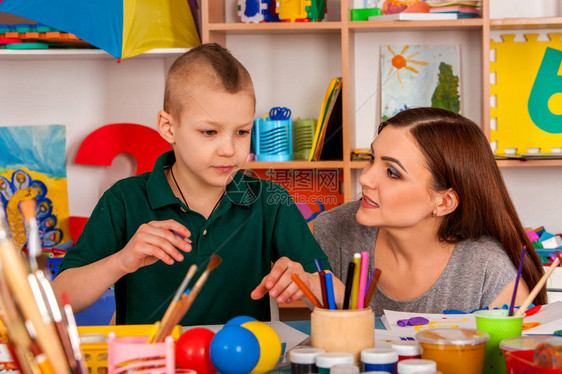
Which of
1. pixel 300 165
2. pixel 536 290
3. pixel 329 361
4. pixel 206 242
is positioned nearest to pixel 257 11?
pixel 300 165

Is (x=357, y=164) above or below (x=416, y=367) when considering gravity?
above

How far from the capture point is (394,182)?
122cm

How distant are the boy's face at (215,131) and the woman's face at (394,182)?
28cm

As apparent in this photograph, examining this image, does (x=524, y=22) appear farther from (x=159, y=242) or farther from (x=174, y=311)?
(x=174, y=311)

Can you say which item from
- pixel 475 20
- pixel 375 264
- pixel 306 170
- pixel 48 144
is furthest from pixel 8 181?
pixel 475 20

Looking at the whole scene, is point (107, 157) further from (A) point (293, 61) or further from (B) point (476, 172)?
(B) point (476, 172)

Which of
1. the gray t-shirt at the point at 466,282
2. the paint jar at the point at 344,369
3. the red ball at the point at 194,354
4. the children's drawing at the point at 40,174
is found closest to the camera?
the paint jar at the point at 344,369

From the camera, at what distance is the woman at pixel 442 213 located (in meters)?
1.21

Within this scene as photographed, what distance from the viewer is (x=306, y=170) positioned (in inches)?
91.2

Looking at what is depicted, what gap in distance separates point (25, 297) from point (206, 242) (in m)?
0.71

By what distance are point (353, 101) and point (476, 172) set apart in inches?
44.5

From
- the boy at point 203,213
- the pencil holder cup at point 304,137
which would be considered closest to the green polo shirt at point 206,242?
the boy at point 203,213

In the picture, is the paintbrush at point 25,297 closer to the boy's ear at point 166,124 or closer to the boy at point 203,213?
the boy at point 203,213

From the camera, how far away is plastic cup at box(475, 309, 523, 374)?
63 centimetres
